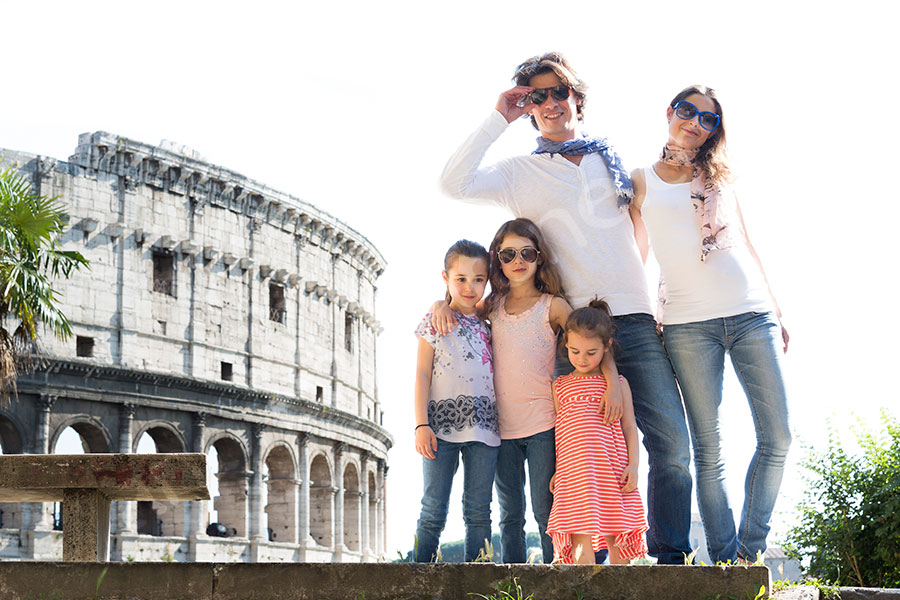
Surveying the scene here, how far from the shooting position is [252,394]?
3409 centimetres

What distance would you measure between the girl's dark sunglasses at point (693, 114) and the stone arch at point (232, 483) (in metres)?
28.8

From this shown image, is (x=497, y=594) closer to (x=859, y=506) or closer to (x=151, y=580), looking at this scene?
(x=151, y=580)

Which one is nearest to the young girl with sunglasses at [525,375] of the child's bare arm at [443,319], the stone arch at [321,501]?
the child's bare arm at [443,319]

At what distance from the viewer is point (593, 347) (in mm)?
5383

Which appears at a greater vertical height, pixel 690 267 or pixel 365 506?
pixel 365 506

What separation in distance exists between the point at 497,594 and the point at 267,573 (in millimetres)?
1018

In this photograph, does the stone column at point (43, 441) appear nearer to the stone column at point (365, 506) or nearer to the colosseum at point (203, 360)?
the colosseum at point (203, 360)

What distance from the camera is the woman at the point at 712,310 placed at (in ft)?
17.6

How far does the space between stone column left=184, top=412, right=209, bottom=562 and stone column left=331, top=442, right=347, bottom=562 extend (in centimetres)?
615

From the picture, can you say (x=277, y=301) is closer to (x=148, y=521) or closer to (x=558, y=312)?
(x=148, y=521)

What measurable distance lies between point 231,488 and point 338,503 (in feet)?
17.1

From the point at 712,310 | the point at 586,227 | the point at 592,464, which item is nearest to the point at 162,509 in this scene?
the point at 586,227

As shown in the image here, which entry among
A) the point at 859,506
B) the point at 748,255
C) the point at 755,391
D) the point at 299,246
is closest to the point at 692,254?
the point at 748,255

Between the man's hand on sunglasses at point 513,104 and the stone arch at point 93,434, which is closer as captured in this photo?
the man's hand on sunglasses at point 513,104
